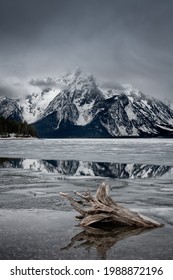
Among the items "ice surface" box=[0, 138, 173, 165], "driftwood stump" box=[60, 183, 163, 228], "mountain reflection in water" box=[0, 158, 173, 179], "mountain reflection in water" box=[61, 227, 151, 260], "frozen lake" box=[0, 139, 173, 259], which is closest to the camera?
"frozen lake" box=[0, 139, 173, 259]

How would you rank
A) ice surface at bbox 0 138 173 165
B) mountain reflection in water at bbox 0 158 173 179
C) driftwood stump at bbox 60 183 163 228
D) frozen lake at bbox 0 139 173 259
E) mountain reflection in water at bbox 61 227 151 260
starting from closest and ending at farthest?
frozen lake at bbox 0 139 173 259, mountain reflection in water at bbox 61 227 151 260, driftwood stump at bbox 60 183 163 228, mountain reflection in water at bbox 0 158 173 179, ice surface at bbox 0 138 173 165

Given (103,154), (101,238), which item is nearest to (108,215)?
(101,238)

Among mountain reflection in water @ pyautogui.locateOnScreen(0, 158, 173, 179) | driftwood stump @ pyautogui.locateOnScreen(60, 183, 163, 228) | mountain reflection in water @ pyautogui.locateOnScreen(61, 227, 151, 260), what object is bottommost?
mountain reflection in water @ pyautogui.locateOnScreen(0, 158, 173, 179)

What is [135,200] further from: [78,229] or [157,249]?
[157,249]

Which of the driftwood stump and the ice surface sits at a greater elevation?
the driftwood stump

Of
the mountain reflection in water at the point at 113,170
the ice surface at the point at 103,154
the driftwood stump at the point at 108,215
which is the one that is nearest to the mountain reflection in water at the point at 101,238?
the driftwood stump at the point at 108,215

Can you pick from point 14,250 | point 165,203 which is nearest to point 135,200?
point 165,203

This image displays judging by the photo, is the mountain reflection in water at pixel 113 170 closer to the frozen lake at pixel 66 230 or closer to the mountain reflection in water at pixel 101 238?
the frozen lake at pixel 66 230

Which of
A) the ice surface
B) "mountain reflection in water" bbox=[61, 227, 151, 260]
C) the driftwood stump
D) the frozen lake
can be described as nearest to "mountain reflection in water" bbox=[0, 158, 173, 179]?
the ice surface

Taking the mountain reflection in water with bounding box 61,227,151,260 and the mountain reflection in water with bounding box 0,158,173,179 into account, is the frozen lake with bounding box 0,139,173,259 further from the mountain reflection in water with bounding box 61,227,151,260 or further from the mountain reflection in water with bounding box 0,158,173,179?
the mountain reflection in water with bounding box 0,158,173,179

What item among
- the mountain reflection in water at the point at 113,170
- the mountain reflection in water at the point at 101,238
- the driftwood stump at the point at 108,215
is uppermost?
the driftwood stump at the point at 108,215

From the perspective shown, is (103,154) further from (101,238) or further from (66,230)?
(101,238)
